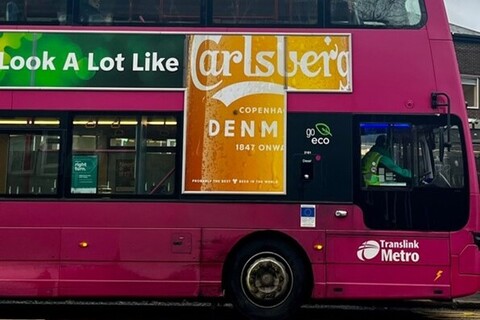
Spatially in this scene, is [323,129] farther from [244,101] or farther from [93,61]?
[93,61]

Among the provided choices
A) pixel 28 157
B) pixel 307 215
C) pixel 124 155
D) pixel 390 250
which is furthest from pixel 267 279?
pixel 28 157

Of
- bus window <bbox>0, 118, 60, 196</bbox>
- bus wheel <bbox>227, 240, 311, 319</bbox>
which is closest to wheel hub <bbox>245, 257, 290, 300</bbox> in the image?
bus wheel <bbox>227, 240, 311, 319</bbox>

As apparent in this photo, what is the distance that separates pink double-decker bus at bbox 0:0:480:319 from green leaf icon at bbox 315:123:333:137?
0.06ft

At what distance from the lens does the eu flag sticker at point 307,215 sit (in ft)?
23.3

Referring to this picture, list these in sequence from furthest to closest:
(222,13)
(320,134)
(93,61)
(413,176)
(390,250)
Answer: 1. (222,13)
2. (93,61)
3. (320,134)
4. (413,176)
5. (390,250)

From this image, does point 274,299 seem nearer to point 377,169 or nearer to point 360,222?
point 360,222

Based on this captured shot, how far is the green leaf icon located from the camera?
7207mm

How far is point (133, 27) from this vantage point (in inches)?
291

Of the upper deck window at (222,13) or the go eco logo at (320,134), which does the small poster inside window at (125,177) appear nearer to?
the upper deck window at (222,13)

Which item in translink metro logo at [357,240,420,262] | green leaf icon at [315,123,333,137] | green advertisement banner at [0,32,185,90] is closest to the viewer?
translink metro logo at [357,240,420,262]

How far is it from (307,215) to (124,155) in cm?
253

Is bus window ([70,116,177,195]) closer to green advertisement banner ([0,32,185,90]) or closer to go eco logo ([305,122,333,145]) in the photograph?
green advertisement banner ([0,32,185,90])

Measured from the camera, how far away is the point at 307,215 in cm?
709

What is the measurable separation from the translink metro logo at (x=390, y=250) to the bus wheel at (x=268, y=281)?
814 mm
